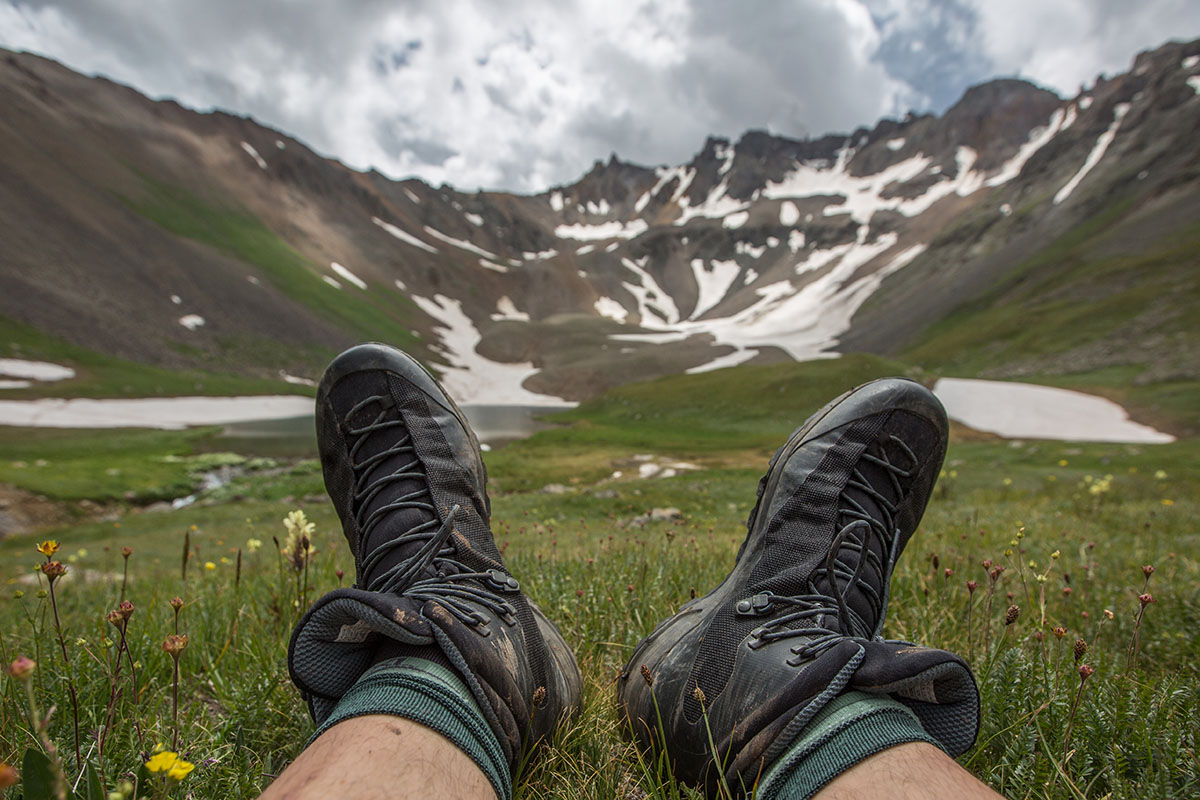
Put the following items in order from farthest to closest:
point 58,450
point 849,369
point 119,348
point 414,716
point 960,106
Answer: point 960,106 → point 119,348 → point 849,369 → point 58,450 → point 414,716

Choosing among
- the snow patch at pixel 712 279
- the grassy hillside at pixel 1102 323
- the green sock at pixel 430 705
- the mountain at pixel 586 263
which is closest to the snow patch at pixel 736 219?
the mountain at pixel 586 263

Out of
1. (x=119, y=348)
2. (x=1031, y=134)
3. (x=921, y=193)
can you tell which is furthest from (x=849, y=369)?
(x=1031, y=134)

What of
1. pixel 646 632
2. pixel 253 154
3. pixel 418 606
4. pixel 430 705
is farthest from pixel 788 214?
pixel 430 705

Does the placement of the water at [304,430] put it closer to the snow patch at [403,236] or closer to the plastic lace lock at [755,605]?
the plastic lace lock at [755,605]

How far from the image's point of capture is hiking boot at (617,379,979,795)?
4.57 ft

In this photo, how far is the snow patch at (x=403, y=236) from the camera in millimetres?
129613

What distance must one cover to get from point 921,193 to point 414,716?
174 m

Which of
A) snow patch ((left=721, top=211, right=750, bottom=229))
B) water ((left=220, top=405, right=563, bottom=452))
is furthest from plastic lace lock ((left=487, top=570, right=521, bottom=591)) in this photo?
snow patch ((left=721, top=211, right=750, bottom=229))

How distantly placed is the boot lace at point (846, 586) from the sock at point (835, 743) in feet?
0.82

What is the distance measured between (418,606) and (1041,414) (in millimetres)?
36289

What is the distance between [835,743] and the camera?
1.31 metres

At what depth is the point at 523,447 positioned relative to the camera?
30.8 meters

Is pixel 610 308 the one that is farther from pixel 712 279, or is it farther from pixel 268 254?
pixel 268 254

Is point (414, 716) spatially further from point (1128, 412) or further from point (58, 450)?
point (1128, 412)
